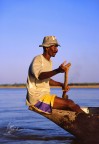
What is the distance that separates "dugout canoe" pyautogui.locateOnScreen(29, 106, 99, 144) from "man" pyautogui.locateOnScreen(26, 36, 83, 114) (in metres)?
0.18

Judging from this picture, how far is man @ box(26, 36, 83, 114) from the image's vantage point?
22.5 ft

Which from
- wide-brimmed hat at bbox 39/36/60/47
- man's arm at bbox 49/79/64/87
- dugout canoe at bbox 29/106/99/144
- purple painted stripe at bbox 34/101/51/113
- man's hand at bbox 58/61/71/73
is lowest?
dugout canoe at bbox 29/106/99/144

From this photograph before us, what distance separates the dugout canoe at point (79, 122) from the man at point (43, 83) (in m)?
0.18

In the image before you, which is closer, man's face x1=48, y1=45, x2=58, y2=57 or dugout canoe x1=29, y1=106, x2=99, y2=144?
man's face x1=48, y1=45, x2=58, y2=57

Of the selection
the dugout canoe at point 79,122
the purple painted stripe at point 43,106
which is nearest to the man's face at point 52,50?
the purple painted stripe at point 43,106

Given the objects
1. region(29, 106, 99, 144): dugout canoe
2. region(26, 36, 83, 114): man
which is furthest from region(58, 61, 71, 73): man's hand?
region(29, 106, 99, 144): dugout canoe

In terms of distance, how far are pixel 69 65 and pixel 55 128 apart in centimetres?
583

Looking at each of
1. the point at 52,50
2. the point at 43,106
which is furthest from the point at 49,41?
the point at 43,106

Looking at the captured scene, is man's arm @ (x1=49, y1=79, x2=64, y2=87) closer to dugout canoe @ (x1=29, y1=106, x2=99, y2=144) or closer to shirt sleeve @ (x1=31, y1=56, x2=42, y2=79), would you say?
dugout canoe @ (x1=29, y1=106, x2=99, y2=144)

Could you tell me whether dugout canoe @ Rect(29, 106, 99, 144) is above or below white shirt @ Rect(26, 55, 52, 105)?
below

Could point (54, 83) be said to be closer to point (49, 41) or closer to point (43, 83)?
point (43, 83)

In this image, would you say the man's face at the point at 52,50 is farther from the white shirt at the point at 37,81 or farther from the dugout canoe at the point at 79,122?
the dugout canoe at the point at 79,122

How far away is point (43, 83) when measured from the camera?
23.4 feet

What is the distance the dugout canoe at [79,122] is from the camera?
7.59 meters
